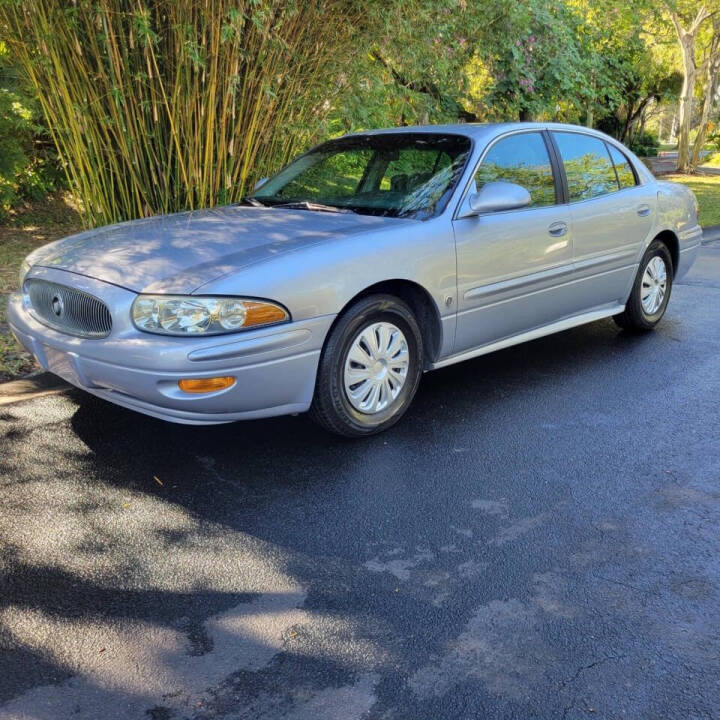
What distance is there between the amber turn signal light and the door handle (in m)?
2.34

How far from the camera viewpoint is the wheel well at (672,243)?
597 centimetres

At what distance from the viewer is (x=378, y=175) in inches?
190

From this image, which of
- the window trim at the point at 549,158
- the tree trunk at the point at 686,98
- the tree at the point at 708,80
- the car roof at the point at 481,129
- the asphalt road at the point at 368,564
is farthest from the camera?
the tree at the point at 708,80

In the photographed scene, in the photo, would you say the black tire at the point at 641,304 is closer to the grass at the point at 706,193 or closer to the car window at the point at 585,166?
the car window at the point at 585,166

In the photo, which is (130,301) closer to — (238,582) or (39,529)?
(39,529)

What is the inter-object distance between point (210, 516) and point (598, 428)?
214 centimetres

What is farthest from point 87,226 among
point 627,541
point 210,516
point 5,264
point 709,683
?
point 709,683

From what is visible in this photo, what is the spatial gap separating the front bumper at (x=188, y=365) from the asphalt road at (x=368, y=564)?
1.14 feet

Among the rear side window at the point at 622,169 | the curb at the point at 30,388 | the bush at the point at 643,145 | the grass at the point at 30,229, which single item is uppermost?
the rear side window at the point at 622,169

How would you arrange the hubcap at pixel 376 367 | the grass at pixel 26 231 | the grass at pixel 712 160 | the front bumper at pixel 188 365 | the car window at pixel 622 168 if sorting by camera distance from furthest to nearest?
the grass at pixel 712 160 < the grass at pixel 26 231 < the car window at pixel 622 168 < the hubcap at pixel 376 367 < the front bumper at pixel 188 365

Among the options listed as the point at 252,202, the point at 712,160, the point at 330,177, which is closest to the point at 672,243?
the point at 330,177

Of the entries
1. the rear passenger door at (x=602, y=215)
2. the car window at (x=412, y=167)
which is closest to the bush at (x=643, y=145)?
the rear passenger door at (x=602, y=215)

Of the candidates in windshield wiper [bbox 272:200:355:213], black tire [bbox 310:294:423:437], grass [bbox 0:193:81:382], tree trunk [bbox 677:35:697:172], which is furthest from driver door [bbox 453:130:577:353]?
tree trunk [bbox 677:35:697:172]

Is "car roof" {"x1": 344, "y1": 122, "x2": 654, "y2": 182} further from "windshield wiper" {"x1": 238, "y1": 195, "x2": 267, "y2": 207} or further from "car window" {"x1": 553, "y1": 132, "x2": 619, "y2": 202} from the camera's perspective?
"windshield wiper" {"x1": 238, "y1": 195, "x2": 267, "y2": 207}
